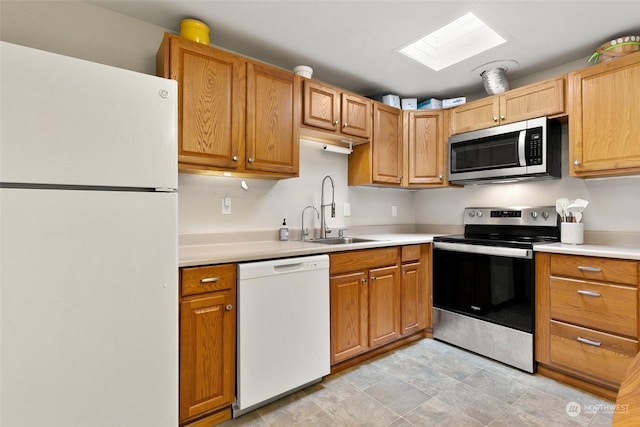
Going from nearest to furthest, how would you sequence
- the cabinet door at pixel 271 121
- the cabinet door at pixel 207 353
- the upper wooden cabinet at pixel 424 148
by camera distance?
the cabinet door at pixel 207 353 → the cabinet door at pixel 271 121 → the upper wooden cabinet at pixel 424 148

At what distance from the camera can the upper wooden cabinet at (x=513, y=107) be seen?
227cm

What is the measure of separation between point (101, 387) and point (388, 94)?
9.93ft

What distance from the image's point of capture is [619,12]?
1.81 m

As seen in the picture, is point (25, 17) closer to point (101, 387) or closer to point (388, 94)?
point (101, 387)

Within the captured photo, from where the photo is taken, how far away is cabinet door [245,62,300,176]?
2.01 meters

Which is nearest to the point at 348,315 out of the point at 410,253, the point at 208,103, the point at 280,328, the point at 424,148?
the point at 280,328

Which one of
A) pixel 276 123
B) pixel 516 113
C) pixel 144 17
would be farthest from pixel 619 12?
pixel 144 17

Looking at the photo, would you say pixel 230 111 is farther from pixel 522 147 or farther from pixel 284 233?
pixel 522 147

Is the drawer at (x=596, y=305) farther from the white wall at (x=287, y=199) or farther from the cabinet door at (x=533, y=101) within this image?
the white wall at (x=287, y=199)

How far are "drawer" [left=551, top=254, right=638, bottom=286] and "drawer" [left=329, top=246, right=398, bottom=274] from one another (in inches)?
42.8

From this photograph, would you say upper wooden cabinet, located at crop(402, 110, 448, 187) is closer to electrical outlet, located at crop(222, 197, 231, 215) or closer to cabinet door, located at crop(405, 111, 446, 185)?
cabinet door, located at crop(405, 111, 446, 185)

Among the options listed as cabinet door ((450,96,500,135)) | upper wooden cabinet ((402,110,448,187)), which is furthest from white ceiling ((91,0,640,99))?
upper wooden cabinet ((402,110,448,187))

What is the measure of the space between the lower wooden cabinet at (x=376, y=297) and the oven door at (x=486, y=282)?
0.51 ft

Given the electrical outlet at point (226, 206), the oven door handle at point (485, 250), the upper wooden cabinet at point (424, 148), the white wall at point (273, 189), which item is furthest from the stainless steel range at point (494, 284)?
the electrical outlet at point (226, 206)
